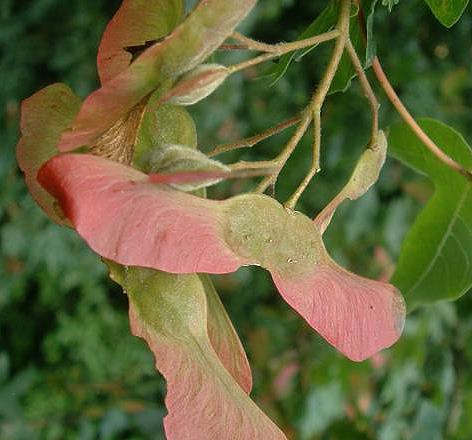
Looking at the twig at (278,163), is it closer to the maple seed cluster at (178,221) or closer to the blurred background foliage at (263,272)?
the maple seed cluster at (178,221)

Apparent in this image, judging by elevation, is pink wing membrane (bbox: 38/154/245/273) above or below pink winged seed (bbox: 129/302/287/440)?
above

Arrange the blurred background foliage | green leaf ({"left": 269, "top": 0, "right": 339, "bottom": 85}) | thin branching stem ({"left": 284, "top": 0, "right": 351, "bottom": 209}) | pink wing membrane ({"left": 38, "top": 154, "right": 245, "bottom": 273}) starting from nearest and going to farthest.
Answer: pink wing membrane ({"left": 38, "top": 154, "right": 245, "bottom": 273})
thin branching stem ({"left": 284, "top": 0, "right": 351, "bottom": 209})
green leaf ({"left": 269, "top": 0, "right": 339, "bottom": 85})
the blurred background foliage

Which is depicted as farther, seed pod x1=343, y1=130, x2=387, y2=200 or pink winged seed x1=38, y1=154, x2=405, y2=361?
seed pod x1=343, y1=130, x2=387, y2=200

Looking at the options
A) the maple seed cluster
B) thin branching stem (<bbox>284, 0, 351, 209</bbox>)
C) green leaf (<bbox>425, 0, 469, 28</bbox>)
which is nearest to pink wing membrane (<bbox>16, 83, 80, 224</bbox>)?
the maple seed cluster

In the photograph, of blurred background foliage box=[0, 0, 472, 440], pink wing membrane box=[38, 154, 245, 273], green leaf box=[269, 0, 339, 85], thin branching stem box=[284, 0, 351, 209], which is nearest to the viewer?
pink wing membrane box=[38, 154, 245, 273]

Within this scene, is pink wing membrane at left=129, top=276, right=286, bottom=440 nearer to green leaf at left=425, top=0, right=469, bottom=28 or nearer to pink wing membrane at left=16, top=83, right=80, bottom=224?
pink wing membrane at left=16, top=83, right=80, bottom=224

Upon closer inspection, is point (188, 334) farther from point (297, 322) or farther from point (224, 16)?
point (297, 322)

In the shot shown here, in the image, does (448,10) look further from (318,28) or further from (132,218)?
(132,218)

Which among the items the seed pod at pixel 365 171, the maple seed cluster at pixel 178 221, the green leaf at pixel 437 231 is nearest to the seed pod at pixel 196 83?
the maple seed cluster at pixel 178 221
